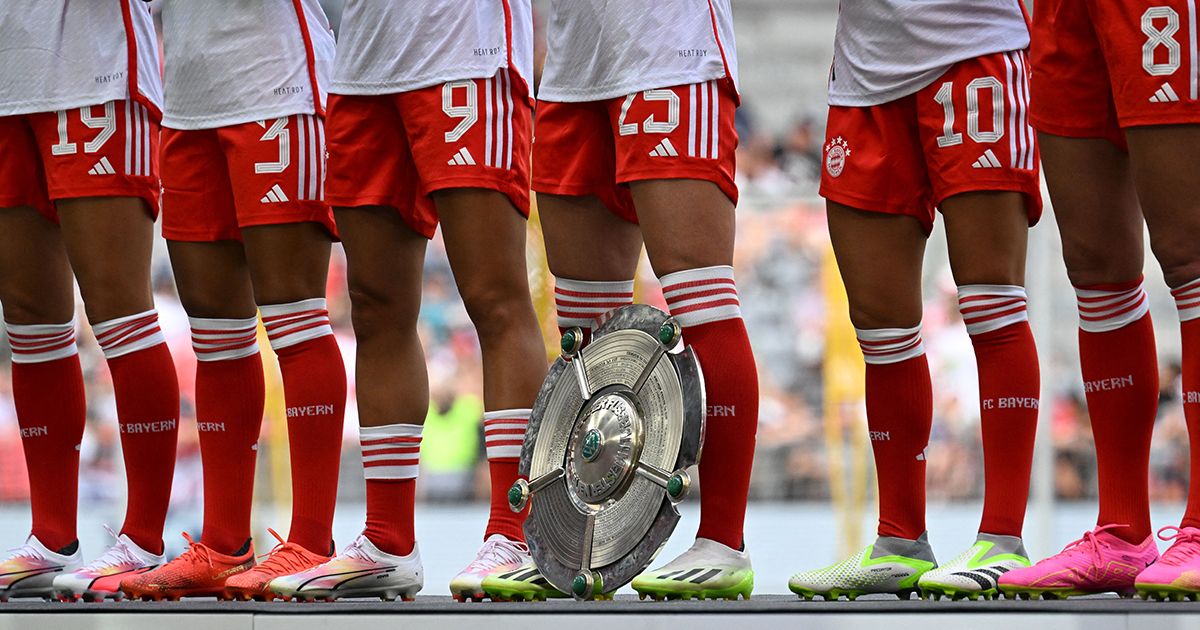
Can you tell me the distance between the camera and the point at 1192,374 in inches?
101

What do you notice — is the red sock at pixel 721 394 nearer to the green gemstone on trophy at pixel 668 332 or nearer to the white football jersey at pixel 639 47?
the green gemstone on trophy at pixel 668 332

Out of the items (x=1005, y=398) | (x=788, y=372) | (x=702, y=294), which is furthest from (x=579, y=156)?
(x=788, y=372)

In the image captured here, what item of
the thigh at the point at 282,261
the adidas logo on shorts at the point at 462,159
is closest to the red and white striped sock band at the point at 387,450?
the thigh at the point at 282,261

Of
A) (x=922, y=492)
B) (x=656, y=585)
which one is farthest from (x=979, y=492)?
(x=656, y=585)

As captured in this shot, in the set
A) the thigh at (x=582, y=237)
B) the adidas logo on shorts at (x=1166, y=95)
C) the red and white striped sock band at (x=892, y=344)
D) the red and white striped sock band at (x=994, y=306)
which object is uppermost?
the adidas logo on shorts at (x=1166, y=95)

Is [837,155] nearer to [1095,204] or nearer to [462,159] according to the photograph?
[1095,204]

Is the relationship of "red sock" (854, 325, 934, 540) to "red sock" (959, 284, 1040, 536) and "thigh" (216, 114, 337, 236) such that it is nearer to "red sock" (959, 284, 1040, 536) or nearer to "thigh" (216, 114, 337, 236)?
"red sock" (959, 284, 1040, 536)

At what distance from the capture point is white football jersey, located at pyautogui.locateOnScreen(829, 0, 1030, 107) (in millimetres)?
2834

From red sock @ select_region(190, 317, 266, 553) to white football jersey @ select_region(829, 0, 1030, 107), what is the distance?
1.57 metres

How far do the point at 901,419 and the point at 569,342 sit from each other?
28.3 inches

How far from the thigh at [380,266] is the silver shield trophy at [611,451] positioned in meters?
0.40

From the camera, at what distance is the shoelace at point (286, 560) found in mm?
3053

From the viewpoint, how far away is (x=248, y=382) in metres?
3.39

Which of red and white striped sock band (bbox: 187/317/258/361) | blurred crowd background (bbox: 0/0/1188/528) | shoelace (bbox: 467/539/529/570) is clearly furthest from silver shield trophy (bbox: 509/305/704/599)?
blurred crowd background (bbox: 0/0/1188/528)
